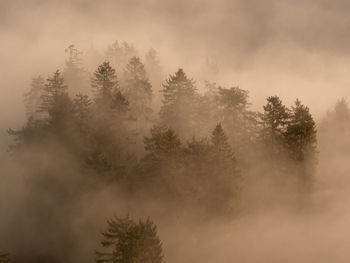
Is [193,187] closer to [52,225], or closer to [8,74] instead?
[52,225]

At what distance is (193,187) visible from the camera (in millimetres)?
53969

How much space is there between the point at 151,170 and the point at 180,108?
22.3 meters

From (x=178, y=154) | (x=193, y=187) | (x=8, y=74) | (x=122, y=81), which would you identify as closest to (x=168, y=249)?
(x=193, y=187)

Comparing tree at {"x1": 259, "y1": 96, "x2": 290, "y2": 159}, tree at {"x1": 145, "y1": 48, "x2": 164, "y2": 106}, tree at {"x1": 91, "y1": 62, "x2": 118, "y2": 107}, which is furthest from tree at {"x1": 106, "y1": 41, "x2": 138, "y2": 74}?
tree at {"x1": 259, "y1": 96, "x2": 290, "y2": 159}

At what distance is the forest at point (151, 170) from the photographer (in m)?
54.1

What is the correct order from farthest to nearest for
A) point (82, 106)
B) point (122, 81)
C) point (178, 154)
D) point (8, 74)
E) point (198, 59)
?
point (198, 59) < point (8, 74) < point (122, 81) < point (82, 106) < point (178, 154)

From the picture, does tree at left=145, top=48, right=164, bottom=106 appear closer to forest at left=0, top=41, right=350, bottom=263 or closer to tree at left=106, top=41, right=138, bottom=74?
tree at left=106, top=41, right=138, bottom=74

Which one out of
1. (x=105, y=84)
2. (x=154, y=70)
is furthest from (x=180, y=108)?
(x=154, y=70)

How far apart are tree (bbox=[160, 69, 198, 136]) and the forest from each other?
0.17m

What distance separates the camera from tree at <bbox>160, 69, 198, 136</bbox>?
7325 cm

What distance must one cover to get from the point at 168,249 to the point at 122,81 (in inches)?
2079

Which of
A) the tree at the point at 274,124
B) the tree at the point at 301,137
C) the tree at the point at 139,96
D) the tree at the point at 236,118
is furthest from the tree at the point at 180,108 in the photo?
the tree at the point at 301,137

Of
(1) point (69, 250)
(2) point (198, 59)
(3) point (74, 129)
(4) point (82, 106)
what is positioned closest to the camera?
(1) point (69, 250)

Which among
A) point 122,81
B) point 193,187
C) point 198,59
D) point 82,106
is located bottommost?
point 193,187
